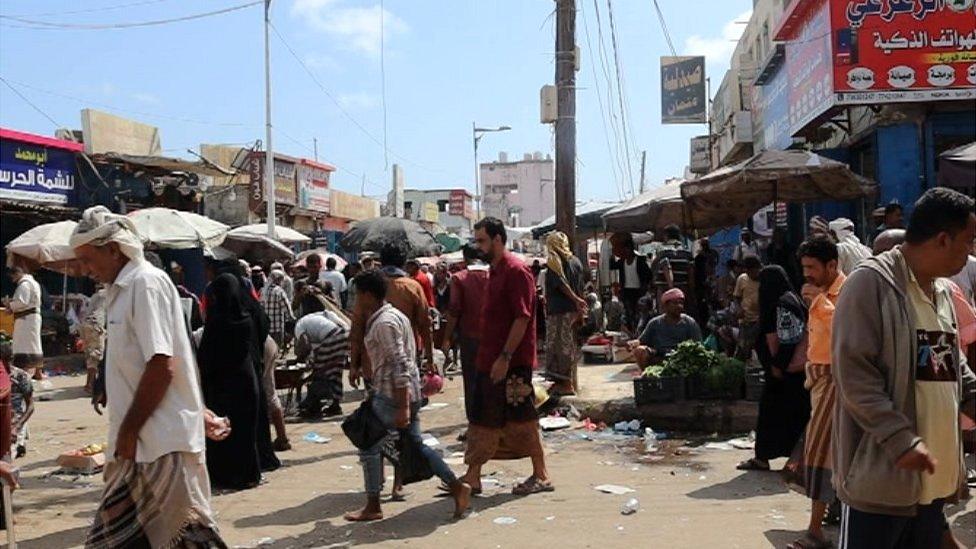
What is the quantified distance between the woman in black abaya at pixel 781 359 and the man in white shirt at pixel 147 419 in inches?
156

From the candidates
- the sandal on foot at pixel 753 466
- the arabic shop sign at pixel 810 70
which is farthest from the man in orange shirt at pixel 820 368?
the arabic shop sign at pixel 810 70

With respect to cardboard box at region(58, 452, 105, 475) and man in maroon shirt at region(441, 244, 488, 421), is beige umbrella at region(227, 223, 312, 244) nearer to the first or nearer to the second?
cardboard box at region(58, 452, 105, 475)

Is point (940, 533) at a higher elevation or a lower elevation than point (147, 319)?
lower

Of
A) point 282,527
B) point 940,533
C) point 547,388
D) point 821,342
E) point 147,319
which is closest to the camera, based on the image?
point 940,533

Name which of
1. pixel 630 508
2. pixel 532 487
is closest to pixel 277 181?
pixel 532 487

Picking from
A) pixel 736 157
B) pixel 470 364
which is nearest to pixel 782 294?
pixel 470 364

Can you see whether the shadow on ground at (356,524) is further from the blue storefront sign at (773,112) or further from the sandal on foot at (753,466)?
the blue storefront sign at (773,112)

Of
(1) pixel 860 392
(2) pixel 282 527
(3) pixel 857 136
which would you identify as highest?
(3) pixel 857 136

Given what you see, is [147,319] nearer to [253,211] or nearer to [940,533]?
[940,533]

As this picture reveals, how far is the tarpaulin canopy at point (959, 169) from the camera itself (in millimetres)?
7098

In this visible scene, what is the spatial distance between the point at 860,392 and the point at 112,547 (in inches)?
104

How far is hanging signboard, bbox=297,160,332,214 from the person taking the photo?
35.6 metres

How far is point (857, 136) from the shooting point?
15.7 m

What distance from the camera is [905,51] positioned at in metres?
13.8
